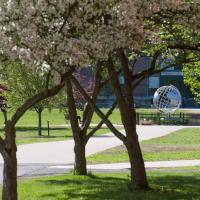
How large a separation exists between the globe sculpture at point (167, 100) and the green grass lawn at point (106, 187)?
3850cm

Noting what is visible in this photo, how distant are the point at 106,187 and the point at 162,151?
37.0 feet

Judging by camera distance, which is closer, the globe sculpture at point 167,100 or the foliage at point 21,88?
the foliage at point 21,88

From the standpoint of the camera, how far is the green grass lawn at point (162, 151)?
21656 mm

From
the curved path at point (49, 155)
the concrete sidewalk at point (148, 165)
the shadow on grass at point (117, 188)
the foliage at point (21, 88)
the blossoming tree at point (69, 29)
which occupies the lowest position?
the shadow on grass at point (117, 188)

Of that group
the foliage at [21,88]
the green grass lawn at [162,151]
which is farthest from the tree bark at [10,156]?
the foliage at [21,88]

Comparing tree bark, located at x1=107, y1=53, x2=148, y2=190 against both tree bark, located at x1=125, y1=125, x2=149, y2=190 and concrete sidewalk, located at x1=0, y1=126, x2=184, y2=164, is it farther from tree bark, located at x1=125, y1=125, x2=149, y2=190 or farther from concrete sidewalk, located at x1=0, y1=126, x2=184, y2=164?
concrete sidewalk, located at x1=0, y1=126, x2=184, y2=164

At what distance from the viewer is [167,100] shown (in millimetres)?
55969

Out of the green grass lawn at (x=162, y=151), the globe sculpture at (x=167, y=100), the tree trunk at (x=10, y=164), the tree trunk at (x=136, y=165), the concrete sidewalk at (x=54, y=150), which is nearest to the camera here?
the tree trunk at (x=10, y=164)

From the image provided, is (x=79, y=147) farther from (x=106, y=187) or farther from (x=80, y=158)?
(x=106, y=187)

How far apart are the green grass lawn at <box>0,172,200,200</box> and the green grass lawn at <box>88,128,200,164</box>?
5.04 m

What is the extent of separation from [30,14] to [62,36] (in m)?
0.51

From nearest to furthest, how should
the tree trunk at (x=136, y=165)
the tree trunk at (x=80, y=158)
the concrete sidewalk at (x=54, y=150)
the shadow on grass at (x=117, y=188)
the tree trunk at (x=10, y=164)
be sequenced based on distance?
the tree trunk at (x=10, y=164) < the shadow on grass at (x=117, y=188) < the tree trunk at (x=136, y=165) < the tree trunk at (x=80, y=158) < the concrete sidewalk at (x=54, y=150)

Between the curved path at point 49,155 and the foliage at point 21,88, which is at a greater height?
the foliage at point 21,88

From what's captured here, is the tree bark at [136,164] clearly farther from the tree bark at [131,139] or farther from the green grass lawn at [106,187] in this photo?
the green grass lawn at [106,187]
